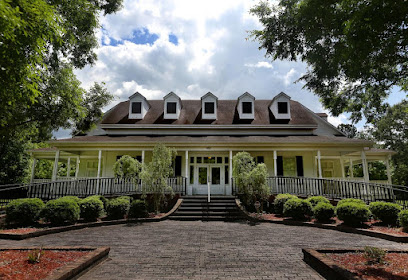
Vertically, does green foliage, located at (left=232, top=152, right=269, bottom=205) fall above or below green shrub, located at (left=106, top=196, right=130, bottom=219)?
above

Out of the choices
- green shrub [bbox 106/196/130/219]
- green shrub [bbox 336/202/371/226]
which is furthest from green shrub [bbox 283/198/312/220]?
green shrub [bbox 106/196/130/219]

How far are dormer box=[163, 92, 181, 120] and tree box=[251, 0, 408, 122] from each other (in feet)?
43.0

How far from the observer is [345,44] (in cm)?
583

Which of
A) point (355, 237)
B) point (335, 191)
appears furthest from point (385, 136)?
point (355, 237)

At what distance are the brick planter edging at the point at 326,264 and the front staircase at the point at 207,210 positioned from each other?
6344 millimetres

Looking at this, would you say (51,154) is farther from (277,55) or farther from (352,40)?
(352,40)

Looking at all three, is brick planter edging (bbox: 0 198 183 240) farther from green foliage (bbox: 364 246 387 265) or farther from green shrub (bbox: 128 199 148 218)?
green foliage (bbox: 364 246 387 265)

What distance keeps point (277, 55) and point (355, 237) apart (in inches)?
245

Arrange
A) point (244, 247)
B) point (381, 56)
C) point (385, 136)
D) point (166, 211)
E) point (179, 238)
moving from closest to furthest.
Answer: point (381, 56)
point (244, 247)
point (179, 238)
point (166, 211)
point (385, 136)

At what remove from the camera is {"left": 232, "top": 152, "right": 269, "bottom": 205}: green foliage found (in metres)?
11.8

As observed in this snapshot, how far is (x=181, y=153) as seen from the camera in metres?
17.9

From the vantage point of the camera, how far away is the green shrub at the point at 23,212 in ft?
29.9

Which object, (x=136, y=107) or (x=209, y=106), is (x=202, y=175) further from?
(x=136, y=107)

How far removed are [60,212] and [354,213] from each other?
10.6 meters
